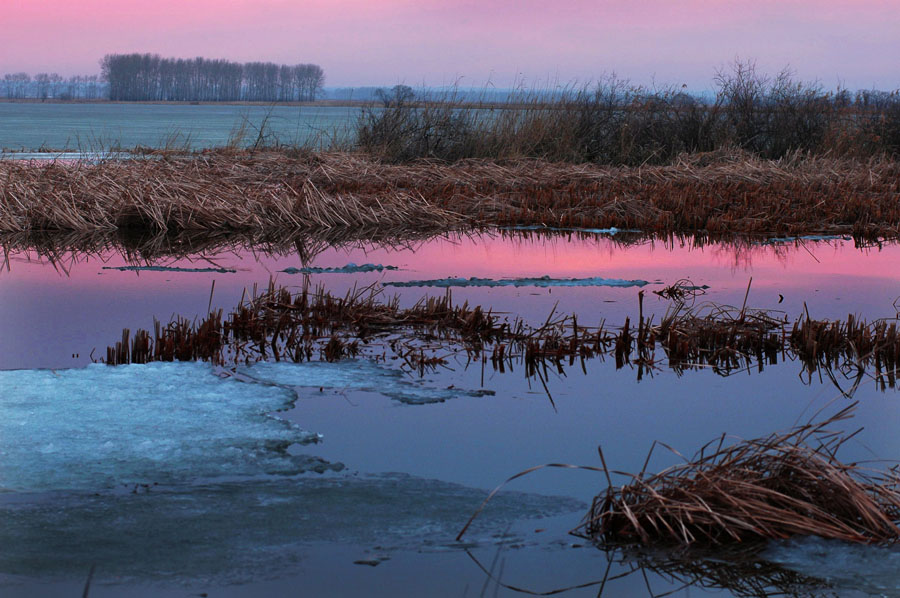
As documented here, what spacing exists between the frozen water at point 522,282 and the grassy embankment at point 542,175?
4.25 meters

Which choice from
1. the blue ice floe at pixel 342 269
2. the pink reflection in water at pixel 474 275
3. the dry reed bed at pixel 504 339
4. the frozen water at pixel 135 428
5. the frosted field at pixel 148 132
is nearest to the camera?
the frozen water at pixel 135 428

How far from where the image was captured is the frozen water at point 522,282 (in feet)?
30.9

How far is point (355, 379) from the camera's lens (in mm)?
5938

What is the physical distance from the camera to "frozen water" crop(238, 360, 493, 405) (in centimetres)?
567

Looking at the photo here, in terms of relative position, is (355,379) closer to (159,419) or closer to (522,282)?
(159,419)

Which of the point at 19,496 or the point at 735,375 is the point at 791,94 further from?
the point at 19,496

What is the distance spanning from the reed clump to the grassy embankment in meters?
9.96

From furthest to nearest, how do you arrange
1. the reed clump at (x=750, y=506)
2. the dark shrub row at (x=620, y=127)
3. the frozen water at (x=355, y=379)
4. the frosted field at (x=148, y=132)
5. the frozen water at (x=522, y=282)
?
the frosted field at (x=148, y=132)
the dark shrub row at (x=620, y=127)
the frozen water at (x=522, y=282)
the frozen water at (x=355, y=379)
the reed clump at (x=750, y=506)

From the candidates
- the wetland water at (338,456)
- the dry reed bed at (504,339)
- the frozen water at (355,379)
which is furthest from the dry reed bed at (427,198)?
the frozen water at (355,379)

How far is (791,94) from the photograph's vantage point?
24.2m

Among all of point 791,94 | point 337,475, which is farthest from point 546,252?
point 791,94

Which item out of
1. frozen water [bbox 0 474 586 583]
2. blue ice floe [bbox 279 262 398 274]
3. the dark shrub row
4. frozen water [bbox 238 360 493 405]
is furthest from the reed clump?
the dark shrub row

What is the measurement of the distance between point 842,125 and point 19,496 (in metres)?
23.7

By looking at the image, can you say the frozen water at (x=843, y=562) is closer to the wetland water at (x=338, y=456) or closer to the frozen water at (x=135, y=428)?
the wetland water at (x=338, y=456)
